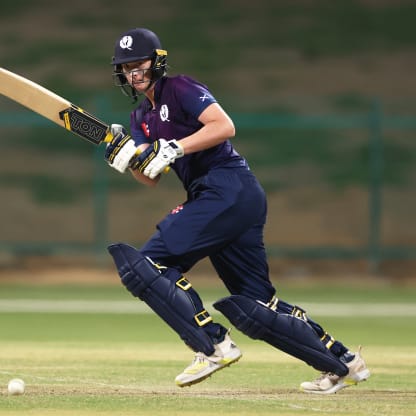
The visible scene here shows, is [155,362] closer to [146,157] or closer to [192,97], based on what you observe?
[146,157]

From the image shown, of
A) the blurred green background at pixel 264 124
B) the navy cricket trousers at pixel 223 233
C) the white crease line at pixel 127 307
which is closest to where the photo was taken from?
the navy cricket trousers at pixel 223 233

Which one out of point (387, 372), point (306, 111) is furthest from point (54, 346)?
point (306, 111)

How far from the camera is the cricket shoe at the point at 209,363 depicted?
23.0 feet

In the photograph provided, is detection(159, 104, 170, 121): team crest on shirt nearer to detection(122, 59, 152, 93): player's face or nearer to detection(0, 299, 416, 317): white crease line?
detection(122, 59, 152, 93): player's face

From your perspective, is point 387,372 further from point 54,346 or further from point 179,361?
point 54,346

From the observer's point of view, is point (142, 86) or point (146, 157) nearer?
point (146, 157)

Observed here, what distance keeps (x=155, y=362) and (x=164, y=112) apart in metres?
2.69

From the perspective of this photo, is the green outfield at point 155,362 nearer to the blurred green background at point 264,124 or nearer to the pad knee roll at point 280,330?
the pad knee roll at point 280,330

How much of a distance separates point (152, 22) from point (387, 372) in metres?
18.9

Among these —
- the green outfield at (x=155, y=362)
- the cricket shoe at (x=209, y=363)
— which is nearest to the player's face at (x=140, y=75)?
the cricket shoe at (x=209, y=363)

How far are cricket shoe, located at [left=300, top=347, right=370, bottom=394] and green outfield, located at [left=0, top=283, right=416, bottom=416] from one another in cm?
7

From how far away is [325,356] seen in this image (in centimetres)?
743

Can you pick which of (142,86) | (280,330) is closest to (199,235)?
(280,330)

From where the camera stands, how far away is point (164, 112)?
24.0 ft
